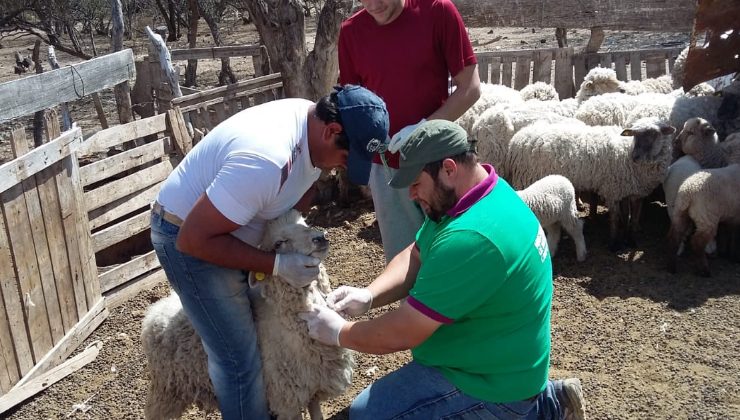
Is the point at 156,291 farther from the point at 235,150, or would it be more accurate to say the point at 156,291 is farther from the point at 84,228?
the point at 235,150

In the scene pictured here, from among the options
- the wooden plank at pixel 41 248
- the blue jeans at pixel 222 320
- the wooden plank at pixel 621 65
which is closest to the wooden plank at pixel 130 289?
the wooden plank at pixel 41 248

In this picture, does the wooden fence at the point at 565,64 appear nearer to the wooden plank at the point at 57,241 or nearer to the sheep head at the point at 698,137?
the sheep head at the point at 698,137

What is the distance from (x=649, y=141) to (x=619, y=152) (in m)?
0.31

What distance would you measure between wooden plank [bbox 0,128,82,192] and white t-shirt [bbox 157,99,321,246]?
6.77ft

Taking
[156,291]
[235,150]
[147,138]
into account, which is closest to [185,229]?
[235,150]

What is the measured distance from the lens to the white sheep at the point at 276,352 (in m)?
2.90

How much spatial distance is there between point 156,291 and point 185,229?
3.61 metres

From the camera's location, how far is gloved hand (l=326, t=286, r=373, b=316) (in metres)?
2.95

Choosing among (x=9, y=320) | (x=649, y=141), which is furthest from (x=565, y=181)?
(x=9, y=320)

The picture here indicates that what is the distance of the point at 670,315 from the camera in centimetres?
519

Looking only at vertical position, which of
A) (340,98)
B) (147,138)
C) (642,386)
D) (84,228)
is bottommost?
(642,386)

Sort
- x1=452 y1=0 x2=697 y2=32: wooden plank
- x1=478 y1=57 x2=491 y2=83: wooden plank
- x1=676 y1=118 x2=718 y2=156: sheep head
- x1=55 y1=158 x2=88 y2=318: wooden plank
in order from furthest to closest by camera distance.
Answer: x1=478 y1=57 x2=491 y2=83: wooden plank → x1=452 y1=0 x2=697 y2=32: wooden plank → x1=676 y1=118 x2=718 y2=156: sheep head → x1=55 y1=158 x2=88 y2=318: wooden plank

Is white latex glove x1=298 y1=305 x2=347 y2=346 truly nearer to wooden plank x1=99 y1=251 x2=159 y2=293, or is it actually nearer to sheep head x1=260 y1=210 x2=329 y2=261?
sheep head x1=260 y1=210 x2=329 y2=261

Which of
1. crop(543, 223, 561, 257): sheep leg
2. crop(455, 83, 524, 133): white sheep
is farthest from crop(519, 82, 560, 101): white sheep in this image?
crop(543, 223, 561, 257): sheep leg
